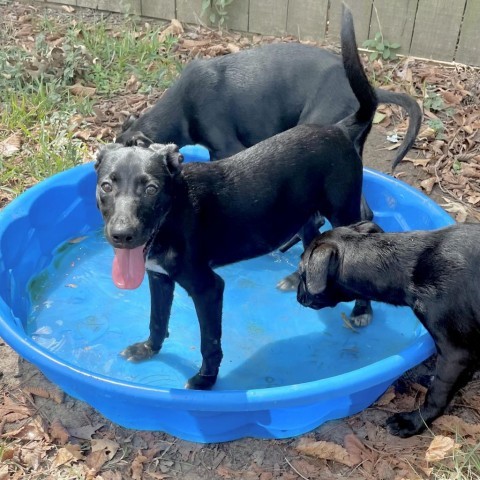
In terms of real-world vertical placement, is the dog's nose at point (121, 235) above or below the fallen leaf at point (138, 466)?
above

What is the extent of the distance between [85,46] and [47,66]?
0.48 m

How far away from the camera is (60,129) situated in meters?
6.01

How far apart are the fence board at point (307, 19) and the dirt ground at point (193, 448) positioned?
167 inches

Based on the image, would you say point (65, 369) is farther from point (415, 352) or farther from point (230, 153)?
point (230, 153)

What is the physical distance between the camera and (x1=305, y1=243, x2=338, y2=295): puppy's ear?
3.42 m

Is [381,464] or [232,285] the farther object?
[232,285]

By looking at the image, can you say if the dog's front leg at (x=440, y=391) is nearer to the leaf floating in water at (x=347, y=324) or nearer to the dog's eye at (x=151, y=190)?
Answer: the leaf floating in water at (x=347, y=324)

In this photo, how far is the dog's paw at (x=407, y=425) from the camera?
3654mm

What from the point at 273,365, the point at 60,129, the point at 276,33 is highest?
the point at 276,33

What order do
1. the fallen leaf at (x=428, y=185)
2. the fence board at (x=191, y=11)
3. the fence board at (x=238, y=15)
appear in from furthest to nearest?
the fence board at (x=191, y=11) < the fence board at (x=238, y=15) < the fallen leaf at (x=428, y=185)

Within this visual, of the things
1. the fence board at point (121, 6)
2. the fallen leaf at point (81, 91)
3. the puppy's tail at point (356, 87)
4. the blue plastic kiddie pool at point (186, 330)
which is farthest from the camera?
the fence board at point (121, 6)

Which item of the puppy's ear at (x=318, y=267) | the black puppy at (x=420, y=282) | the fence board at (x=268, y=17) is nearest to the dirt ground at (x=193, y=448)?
the black puppy at (x=420, y=282)

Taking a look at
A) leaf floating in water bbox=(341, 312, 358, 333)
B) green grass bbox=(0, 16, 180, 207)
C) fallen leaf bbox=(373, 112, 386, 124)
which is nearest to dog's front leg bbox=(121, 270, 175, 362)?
leaf floating in water bbox=(341, 312, 358, 333)

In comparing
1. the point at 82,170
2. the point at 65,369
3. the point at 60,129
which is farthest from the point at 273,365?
the point at 60,129
